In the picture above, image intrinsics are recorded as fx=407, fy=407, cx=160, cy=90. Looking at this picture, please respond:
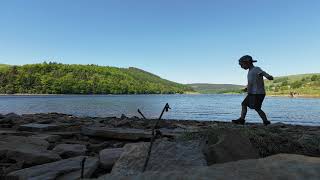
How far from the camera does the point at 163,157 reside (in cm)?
406

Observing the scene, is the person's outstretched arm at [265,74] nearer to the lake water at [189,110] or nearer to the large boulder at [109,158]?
the large boulder at [109,158]

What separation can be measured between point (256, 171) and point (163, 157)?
7.35 ft

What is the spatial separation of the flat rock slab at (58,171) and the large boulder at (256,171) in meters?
2.77

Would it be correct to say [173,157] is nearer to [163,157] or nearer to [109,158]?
[163,157]

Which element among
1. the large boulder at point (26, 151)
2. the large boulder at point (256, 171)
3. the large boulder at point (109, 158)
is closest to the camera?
the large boulder at point (256, 171)

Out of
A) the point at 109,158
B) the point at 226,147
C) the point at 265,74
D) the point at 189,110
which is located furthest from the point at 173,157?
the point at 189,110

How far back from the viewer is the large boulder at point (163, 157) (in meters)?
3.96

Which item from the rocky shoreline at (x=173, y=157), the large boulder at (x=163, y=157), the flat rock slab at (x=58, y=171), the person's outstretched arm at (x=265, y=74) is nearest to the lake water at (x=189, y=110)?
the person's outstretched arm at (x=265, y=74)

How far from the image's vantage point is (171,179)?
6.08ft

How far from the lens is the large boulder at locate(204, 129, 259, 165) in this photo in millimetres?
4160

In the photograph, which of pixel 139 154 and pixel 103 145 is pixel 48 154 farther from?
pixel 139 154

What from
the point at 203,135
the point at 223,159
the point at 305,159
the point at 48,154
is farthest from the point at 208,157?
the point at 48,154

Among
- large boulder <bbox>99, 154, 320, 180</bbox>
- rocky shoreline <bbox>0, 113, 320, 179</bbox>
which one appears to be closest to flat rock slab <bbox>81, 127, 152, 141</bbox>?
rocky shoreline <bbox>0, 113, 320, 179</bbox>

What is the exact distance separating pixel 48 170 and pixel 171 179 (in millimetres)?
3335
